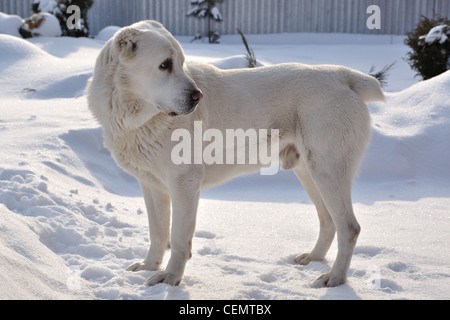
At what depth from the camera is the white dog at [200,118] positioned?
9.48ft

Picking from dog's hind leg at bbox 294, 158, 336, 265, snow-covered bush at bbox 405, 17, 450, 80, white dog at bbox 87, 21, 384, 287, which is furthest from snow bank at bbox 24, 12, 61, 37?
dog's hind leg at bbox 294, 158, 336, 265

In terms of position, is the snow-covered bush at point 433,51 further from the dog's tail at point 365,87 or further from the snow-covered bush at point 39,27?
the snow-covered bush at point 39,27

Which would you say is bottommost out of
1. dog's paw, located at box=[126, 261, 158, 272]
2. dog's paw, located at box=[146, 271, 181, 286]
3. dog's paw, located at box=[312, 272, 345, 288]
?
dog's paw, located at box=[126, 261, 158, 272]

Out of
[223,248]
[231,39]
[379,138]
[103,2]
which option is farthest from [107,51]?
[103,2]

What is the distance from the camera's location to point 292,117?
3.28 meters

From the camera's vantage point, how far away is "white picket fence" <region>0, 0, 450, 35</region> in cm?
1552

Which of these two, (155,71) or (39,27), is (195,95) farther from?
(39,27)

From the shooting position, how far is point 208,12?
50.9ft

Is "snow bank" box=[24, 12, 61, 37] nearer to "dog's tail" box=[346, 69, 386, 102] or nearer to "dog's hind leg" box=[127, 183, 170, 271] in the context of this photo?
"dog's hind leg" box=[127, 183, 170, 271]

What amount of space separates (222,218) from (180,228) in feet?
5.22

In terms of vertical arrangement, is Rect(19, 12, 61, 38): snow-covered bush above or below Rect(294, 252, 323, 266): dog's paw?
above

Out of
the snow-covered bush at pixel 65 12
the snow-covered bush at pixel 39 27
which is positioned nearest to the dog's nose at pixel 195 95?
the snow-covered bush at pixel 39 27

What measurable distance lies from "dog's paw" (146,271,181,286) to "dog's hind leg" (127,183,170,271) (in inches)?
11.6

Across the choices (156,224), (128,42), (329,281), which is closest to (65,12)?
(156,224)
